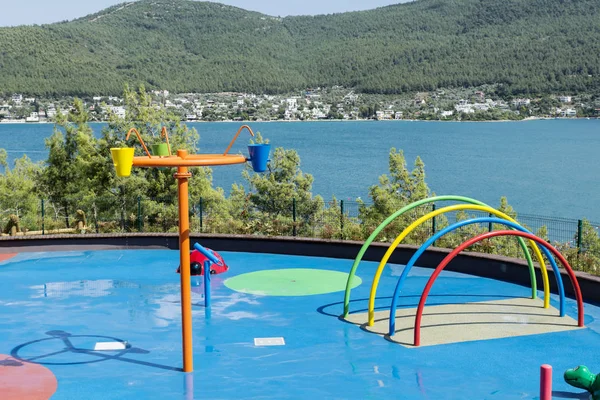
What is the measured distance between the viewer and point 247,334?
11.2 metres

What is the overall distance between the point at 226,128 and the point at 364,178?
9513 centimetres

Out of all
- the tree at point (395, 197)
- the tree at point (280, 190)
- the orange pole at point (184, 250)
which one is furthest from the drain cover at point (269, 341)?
the tree at point (280, 190)

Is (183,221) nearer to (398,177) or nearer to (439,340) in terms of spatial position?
(439,340)

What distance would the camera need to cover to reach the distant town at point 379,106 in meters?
177

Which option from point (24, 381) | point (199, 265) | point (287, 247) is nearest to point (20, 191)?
point (287, 247)

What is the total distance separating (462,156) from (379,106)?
8816 cm

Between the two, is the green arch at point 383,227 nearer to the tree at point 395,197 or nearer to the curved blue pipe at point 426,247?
the curved blue pipe at point 426,247

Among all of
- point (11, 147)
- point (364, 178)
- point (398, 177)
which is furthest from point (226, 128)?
point (398, 177)

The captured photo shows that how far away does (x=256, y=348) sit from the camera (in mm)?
10570

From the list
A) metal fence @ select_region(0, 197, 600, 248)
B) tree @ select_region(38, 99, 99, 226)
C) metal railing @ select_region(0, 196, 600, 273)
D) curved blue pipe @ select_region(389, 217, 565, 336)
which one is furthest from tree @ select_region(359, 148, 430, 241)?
tree @ select_region(38, 99, 99, 226)

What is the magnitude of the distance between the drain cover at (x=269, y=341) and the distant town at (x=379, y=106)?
159 m

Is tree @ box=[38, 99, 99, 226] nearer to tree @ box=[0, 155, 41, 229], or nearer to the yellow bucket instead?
tree @ box=[0, 155, 41, 229]

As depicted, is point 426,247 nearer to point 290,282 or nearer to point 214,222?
point 290,282

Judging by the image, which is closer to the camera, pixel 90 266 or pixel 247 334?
pixel 247 334
